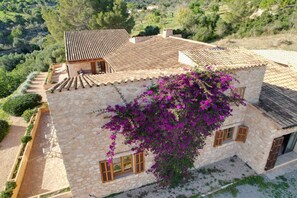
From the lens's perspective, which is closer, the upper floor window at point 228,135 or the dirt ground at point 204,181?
the dirt ground at point 204,181

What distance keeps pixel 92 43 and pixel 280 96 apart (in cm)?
1813

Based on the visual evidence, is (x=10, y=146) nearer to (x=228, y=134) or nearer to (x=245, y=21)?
(x=228, y=134)

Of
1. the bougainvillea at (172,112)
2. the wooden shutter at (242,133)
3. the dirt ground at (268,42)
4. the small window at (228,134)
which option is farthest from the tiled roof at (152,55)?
the dirt ground at (268,42)

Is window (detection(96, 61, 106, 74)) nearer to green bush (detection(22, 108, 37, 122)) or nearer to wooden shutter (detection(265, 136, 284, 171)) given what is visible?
green bush (detection(22, 108, 37, 122))

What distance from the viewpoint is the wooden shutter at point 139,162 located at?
34.8ft

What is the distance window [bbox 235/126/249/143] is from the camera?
41.2 ft

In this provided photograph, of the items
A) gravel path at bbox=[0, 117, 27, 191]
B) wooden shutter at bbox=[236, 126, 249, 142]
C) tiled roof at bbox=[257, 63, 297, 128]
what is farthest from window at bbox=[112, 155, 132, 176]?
tiled roof at bbox=[257, 63, 297, 128]

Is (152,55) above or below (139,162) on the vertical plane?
above

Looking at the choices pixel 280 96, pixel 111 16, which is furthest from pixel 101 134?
pixel 111 16

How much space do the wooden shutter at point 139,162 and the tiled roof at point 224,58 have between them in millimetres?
5935

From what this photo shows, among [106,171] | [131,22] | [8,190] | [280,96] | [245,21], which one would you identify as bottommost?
[8,190]

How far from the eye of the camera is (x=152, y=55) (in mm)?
16219

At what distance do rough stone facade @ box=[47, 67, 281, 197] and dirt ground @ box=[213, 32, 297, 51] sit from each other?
25.7 metres

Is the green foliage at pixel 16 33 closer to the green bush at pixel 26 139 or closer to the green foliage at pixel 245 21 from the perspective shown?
the green foliage at pixel 245 21
